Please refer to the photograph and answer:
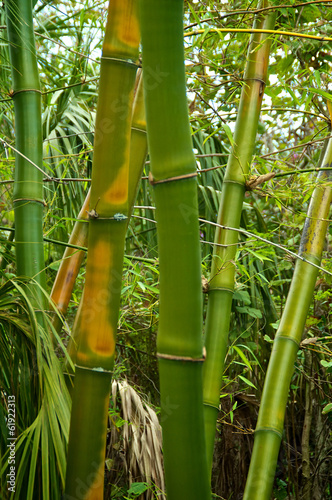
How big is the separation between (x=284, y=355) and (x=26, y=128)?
704 millimetres

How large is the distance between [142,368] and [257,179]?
1.07 m

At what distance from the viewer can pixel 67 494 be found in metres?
0.67

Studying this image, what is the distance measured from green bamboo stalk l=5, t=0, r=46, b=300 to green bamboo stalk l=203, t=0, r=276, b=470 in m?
0.33

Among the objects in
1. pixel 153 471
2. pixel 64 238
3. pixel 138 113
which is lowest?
pixel 153 471

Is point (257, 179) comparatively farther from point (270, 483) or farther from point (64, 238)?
point (64, 238)

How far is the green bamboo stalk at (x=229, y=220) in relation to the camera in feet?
3.18

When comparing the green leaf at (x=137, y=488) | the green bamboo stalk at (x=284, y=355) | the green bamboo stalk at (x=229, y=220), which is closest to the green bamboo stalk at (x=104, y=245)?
the green bamboo stalk at (x=229, y=220)

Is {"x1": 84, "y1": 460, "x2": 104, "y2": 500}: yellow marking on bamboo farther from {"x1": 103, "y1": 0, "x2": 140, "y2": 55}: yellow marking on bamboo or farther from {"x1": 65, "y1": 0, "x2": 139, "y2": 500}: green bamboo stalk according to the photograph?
{"x1": 103, "y1": 0, "x2": 140, "y2": 55}: yellow marking on bamboo

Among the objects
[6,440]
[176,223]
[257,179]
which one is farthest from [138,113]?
[6,440]

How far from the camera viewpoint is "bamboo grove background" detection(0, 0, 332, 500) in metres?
0.73

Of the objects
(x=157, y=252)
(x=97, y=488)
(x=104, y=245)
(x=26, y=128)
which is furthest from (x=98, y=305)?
(x=157, y=252)

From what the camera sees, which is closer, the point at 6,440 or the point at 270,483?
the point at 6,440

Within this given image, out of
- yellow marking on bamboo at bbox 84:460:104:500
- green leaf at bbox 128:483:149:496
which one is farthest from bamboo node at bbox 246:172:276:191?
green leaf at bbox 128:483:149:496

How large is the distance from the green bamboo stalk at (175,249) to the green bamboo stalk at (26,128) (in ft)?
1.10
